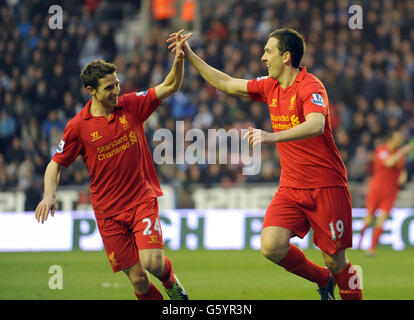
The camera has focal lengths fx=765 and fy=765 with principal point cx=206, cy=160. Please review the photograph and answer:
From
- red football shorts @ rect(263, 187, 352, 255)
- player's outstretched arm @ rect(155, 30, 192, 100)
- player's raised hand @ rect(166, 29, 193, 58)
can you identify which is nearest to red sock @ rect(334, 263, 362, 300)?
red football shorts @ rect(263, 187, 352, 255)

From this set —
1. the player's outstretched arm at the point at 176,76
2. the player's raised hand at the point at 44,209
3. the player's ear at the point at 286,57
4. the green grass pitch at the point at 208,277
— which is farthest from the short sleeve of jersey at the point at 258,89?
the green grass pitch at the point at 208,277

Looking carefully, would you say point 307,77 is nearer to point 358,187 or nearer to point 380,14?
point 358,187

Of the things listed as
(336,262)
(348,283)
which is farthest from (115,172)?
(348,283)

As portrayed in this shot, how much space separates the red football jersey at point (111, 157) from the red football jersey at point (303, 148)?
46.9 inches

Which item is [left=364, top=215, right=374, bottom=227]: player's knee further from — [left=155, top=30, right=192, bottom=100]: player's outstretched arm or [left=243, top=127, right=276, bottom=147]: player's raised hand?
[left=243, top=127, right=276, bottom=147]: player's raised hand

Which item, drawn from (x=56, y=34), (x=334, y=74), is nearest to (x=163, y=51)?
(x=56, y=34)

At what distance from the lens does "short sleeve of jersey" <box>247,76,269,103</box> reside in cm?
661

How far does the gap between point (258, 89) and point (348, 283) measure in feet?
5.93

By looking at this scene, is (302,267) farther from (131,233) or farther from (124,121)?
(124,121)

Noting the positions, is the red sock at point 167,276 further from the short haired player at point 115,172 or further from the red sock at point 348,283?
the red sock at point 348,283

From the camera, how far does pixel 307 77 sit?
6281mm

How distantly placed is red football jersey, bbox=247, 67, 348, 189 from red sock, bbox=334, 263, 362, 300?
730mm

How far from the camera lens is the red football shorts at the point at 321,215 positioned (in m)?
6.21

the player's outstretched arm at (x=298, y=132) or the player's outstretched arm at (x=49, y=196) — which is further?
the player's outstretched arm at (x=49, y=196)
